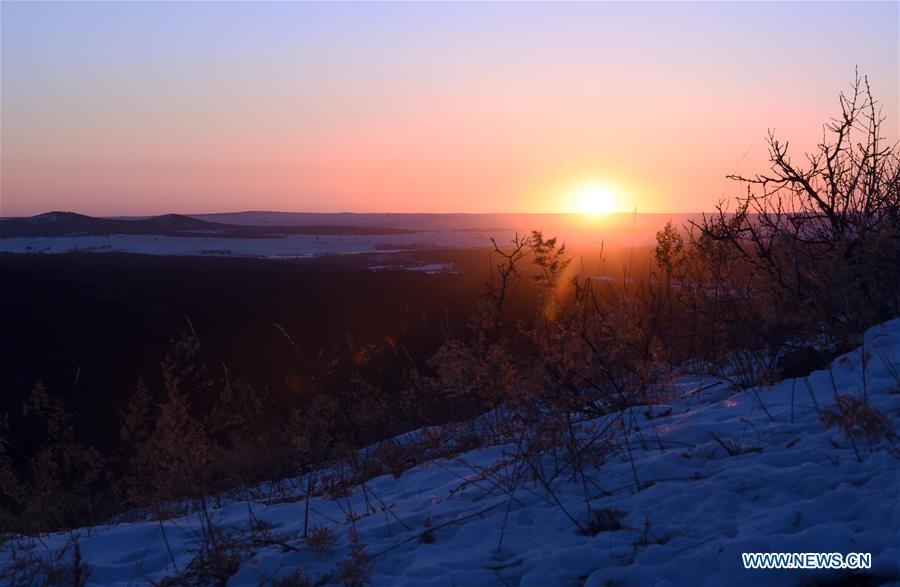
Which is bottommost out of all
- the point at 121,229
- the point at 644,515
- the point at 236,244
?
the point at 644,515

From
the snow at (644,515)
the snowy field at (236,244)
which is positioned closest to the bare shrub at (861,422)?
the snow at (644,515)

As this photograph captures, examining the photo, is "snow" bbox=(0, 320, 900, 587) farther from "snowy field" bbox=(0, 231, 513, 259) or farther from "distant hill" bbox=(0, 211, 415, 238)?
"distant hill" bbox=(0, 211, 415, 238)

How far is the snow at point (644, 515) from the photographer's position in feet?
8.14

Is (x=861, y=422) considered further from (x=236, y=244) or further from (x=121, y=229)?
(x=121, y=229)

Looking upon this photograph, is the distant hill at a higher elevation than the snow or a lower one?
higher

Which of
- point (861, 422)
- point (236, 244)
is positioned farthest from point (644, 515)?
point (236, 244)

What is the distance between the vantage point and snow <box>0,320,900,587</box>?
2.48m

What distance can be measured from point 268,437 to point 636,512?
407 cm

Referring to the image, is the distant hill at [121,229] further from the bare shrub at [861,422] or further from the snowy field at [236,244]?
the bare shrub at [861,422]

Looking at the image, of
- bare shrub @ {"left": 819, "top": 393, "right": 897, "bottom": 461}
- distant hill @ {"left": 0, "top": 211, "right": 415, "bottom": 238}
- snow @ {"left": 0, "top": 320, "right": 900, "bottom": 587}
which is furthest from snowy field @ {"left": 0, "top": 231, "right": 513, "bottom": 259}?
bare shrub @ {"left": 819, "top": 393, "right": 897, "bottom": 461}

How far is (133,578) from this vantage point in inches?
125

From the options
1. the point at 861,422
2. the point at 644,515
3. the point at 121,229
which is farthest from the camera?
the point at 121,229

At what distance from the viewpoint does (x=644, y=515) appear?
288 centimetres

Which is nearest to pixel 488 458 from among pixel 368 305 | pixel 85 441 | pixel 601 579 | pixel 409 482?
pixel 409 482
